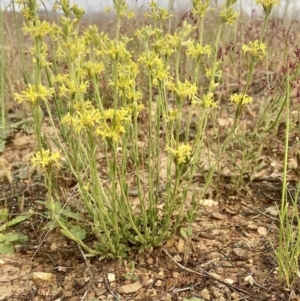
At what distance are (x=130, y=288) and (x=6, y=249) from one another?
2.15 ft

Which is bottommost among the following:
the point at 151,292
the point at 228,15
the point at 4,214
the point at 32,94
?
the point at 151,292

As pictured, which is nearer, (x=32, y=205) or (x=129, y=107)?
(x=129, y=107)

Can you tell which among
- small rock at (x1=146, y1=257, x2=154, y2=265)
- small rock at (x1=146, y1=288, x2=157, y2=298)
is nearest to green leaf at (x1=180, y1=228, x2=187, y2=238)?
small rock at (x1=146, y1=257, x2=154, y2=265)

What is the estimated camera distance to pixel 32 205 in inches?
89.4

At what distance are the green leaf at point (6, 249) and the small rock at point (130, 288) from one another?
596 mm

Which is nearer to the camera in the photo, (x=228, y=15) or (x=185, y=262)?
(x=228, y=15)

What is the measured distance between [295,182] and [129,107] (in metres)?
1.19

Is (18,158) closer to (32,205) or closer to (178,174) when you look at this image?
(32,205)

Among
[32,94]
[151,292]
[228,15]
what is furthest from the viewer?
[151,292]

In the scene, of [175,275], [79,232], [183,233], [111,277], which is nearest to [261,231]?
[183,233]

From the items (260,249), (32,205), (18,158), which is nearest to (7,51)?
(18,158)

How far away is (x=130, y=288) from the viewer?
1688 millimetres

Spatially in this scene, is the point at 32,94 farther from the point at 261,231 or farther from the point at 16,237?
the point at 261,231

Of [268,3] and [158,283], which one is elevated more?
[268,3]
